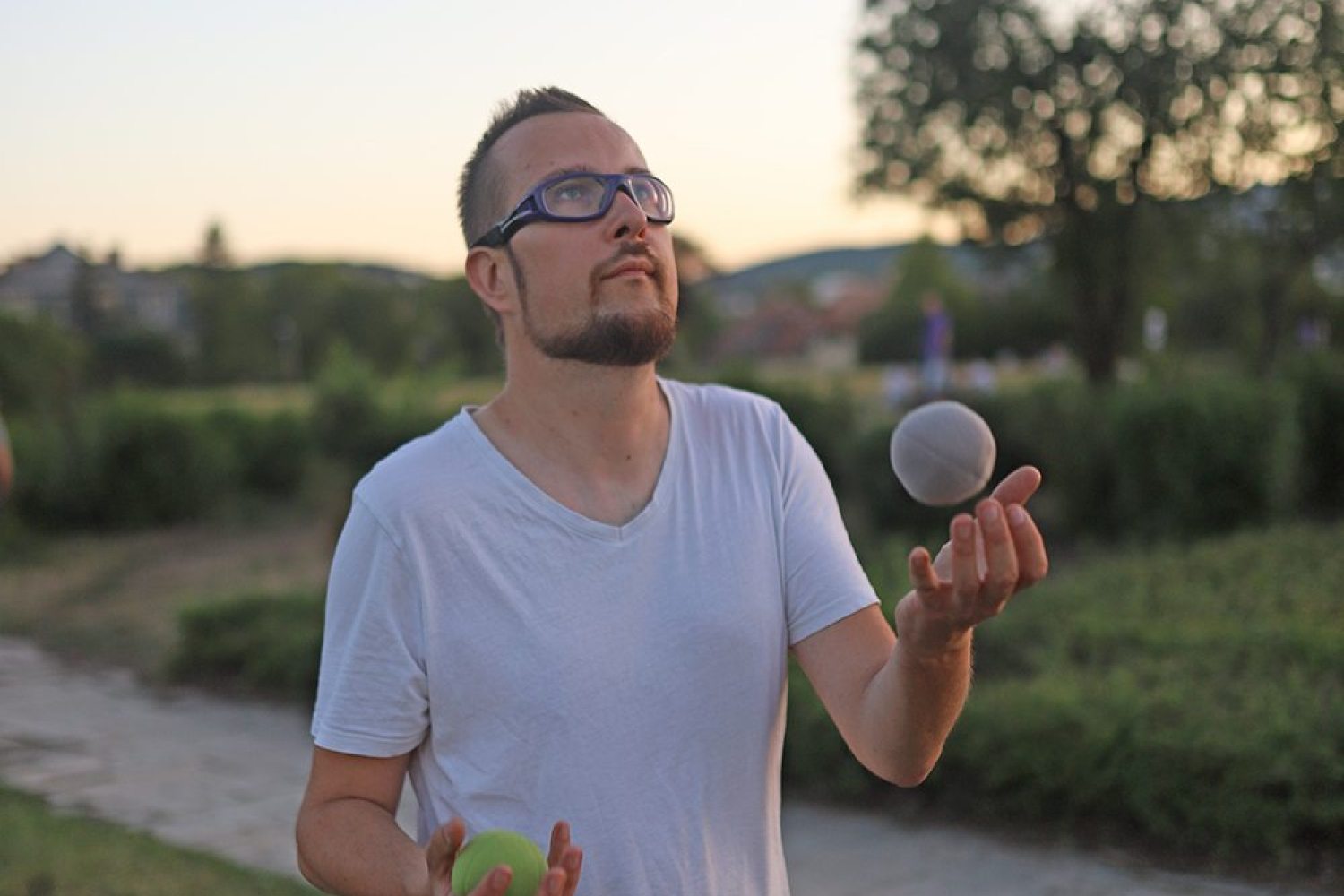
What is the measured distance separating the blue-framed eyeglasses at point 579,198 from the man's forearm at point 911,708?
2.62 feet

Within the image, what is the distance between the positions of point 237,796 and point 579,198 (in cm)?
554

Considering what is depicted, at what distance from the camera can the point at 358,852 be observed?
209 centimetres

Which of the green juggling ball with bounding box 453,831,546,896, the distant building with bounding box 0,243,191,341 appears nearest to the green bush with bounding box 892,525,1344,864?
the green juggling ball with bounding box 453,831,546,896

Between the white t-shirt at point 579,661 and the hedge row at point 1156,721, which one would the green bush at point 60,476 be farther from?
the white t-shirt at point 579,661

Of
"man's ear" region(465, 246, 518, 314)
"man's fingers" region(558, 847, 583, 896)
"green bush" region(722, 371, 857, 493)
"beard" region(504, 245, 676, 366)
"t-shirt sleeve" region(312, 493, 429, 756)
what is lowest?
"green bush" region(722, 371, 857, 493)

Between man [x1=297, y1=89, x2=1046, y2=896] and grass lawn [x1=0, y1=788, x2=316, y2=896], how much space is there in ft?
11.3

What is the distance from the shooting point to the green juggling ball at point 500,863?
1.80 m

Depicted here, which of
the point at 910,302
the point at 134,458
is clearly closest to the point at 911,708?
the point at 134,458

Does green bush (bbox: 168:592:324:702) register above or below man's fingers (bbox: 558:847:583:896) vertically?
below

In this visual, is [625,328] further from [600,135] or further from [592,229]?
[600,135]

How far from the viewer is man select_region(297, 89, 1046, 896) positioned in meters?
2.13

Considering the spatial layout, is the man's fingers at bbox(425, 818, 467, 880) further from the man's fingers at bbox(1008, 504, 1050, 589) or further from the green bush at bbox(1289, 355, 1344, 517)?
the green bush at bbox(1289, 355, 1344, 517)

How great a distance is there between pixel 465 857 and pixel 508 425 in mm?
757

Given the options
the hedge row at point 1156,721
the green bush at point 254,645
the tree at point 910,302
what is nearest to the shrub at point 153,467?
the green bush at point 254,645
